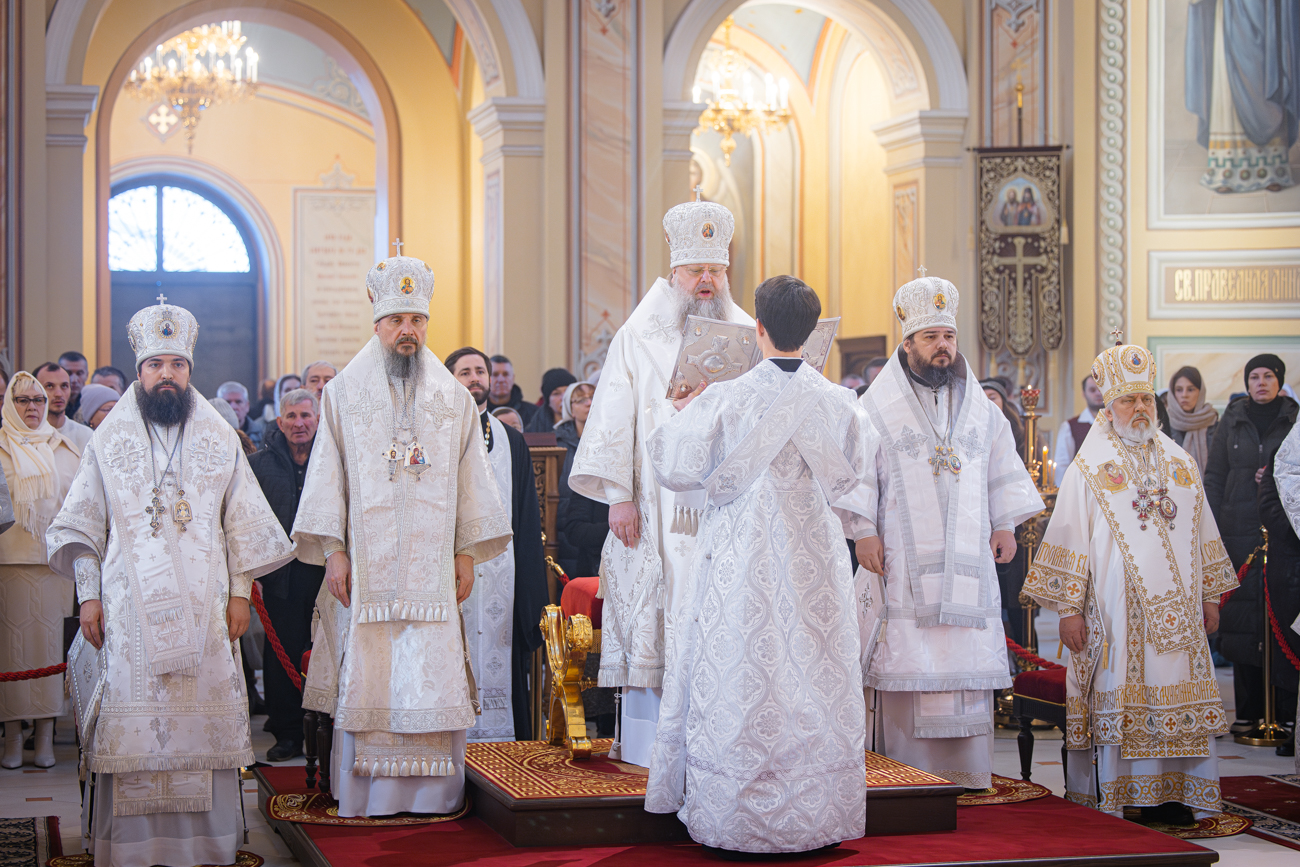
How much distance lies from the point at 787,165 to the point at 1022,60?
5437 millimetres

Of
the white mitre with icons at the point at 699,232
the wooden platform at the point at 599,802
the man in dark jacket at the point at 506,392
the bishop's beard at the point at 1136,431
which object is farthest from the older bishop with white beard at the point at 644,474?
the man in dark jacket at the point at 506,392

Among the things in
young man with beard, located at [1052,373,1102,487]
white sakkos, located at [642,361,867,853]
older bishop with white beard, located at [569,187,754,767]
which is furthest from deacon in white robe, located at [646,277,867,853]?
young man with beard, located at [1052,373,1102,487]

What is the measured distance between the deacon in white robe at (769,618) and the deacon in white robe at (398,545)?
0.99 m

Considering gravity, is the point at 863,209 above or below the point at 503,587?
above

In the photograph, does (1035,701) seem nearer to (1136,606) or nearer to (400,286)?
(1136,606)

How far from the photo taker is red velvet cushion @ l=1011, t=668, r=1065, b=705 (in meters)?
5.88

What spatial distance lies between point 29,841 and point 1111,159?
9.74 meters

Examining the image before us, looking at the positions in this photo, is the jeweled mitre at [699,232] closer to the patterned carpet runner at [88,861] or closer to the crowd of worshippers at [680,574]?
the crowd of worshippers at [680,574]

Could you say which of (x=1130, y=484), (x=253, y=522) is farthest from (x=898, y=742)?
(x=253, y=522)

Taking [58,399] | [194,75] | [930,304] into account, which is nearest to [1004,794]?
[930,304]

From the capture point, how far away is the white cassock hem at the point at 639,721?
5004 millimetres

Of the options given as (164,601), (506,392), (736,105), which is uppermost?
(736,105)

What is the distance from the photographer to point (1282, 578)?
22.6 feet

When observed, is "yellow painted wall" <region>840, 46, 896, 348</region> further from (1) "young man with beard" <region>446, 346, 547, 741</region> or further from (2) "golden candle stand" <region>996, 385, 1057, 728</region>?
(1) "young man with beard" <region>446, 346, 547, 741</region>
